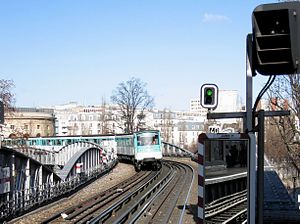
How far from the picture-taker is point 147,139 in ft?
129

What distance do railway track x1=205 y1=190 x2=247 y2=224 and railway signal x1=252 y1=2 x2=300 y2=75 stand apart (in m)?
2.04

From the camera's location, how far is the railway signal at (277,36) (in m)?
4.00

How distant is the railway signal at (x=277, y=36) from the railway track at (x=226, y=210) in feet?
6.68

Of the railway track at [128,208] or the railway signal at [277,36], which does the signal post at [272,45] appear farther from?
the railway track at [128,208]

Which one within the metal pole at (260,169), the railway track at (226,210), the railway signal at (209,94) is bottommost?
the railway track at (226,210)

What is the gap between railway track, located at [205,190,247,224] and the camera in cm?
586

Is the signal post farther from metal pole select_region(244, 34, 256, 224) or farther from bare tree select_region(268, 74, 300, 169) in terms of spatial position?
bare tree select_region(268, 74, 300, 169)

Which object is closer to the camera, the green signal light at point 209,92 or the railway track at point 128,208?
the green signal light at point 209,92

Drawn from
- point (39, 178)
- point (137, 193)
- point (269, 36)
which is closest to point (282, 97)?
point (137, 193)

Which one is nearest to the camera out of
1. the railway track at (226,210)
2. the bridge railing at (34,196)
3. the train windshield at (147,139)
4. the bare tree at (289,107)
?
the railway track at (226,210)

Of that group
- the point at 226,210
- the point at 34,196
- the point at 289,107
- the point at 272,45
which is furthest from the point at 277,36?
the point at 289,107

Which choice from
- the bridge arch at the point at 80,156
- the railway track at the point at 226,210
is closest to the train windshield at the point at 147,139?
the bridge arch at the point at 80,156

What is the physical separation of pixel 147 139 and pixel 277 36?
116ft

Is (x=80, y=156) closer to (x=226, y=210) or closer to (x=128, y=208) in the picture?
(x=128, y=208)
